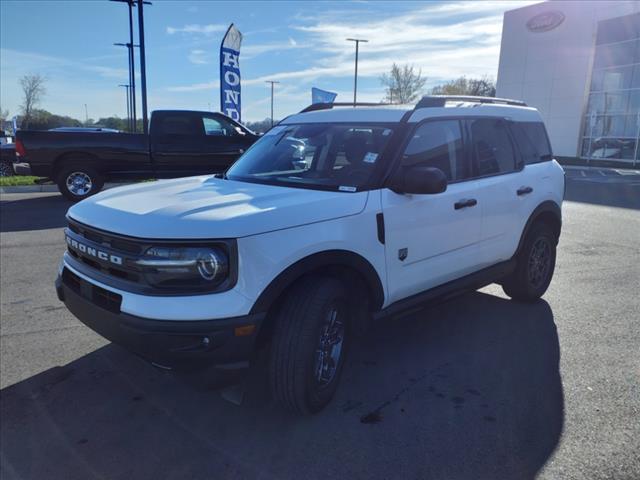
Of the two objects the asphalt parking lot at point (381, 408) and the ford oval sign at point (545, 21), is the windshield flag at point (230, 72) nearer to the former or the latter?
the asphalt parking lot at point (381, 408)

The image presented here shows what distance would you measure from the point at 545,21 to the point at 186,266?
35029 mm

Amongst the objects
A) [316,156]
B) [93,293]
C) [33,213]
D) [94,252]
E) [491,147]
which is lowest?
[33,213]

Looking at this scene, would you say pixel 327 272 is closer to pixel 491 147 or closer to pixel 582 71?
pixel 491 147

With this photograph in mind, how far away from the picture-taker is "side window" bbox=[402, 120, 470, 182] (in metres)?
3.58

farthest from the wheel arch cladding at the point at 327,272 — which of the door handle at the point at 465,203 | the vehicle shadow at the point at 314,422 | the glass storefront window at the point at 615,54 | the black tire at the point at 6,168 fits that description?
the glass storefront window at the point at 615,54

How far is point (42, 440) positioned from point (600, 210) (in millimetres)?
11380

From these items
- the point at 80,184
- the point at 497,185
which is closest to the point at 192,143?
the point at 80,184

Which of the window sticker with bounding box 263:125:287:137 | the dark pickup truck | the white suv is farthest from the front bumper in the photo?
the dark pickup truck

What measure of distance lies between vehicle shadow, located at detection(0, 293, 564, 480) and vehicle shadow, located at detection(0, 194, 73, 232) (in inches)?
227

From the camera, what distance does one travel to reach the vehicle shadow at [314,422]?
2.65m

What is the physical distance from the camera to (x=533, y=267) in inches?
193

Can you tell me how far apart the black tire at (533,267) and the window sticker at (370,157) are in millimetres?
2040

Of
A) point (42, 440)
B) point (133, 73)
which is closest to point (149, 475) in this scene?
point (42, 440)

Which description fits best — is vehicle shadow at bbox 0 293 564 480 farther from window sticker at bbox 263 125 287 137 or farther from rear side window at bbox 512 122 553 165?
window sticker at bbox 263 125 287 137
